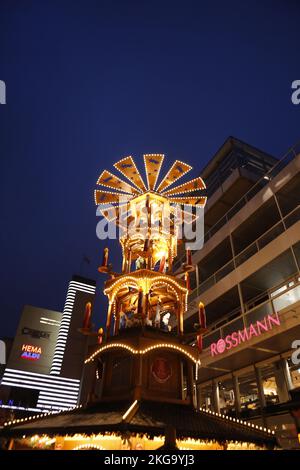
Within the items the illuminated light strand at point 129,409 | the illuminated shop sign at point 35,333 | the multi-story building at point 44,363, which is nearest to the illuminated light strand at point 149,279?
the illuminated light strand at point 129,409

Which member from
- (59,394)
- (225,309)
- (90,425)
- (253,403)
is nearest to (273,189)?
(225,309)

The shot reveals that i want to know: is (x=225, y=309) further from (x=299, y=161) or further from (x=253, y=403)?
(x=299, y=161)

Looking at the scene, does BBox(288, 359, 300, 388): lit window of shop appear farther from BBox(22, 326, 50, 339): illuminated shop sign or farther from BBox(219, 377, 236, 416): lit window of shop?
BBox(22, 326, 50, 339): illuminated shop sign

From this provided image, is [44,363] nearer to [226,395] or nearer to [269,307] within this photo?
[226,395]

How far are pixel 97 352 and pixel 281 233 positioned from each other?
11.3 metres

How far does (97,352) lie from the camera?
11.2 m

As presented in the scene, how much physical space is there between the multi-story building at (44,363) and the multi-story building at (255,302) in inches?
1314

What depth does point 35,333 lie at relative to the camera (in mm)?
51094

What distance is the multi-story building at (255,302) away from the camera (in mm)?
14625

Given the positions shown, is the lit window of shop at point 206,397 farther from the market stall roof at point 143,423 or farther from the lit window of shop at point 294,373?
the market stall roof at point 143,423

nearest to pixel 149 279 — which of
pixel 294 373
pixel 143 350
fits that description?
pixel 143 350

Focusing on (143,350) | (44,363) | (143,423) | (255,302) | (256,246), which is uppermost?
(44,363)

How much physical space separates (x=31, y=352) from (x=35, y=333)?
2975 mm

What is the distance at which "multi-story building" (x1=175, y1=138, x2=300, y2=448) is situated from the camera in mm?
14625
